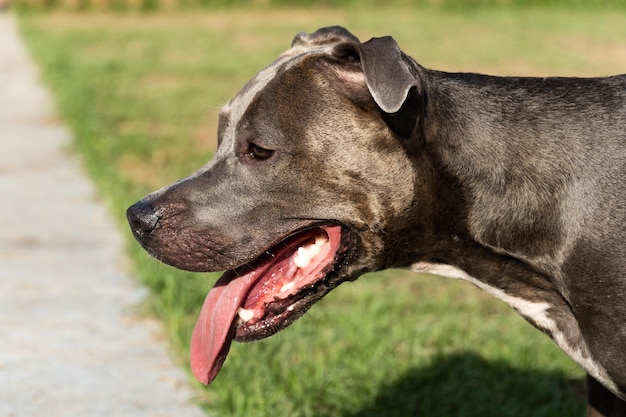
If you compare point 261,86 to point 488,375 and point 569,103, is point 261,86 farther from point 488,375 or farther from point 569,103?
point 488,375

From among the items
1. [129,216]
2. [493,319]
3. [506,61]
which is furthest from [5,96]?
[129,216]

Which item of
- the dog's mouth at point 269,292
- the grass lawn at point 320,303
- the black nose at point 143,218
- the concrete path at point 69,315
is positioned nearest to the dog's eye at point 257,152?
the dog's mouth at point 269,292

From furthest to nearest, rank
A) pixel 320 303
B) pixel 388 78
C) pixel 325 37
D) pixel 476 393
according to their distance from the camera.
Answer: pixel 320 303 < pixel 476 393 < pixel 325 37 < pixel 388 78

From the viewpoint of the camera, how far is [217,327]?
13.1ft

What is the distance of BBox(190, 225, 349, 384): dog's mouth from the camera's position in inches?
153

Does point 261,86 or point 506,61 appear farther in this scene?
point 506,61

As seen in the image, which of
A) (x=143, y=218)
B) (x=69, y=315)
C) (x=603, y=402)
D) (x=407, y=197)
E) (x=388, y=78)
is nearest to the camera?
(x=388, y=78)

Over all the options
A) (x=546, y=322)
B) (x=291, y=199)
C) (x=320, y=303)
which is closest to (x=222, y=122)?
(x=291, y=199)

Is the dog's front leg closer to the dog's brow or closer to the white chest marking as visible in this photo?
the white chest marking

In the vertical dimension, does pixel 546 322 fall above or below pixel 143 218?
below

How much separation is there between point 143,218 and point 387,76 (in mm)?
1059

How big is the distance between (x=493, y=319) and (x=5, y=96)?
378 inches

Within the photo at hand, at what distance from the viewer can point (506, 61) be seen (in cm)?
1822

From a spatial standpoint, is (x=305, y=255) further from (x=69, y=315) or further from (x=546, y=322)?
(x=69, y=315)
